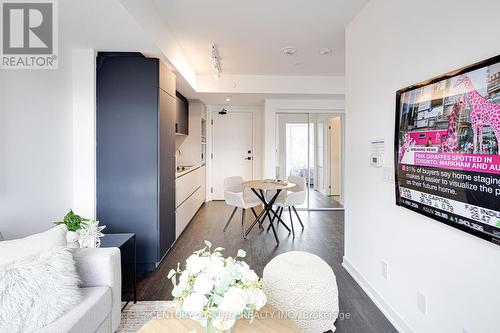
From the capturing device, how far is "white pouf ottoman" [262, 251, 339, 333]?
168 centimetres

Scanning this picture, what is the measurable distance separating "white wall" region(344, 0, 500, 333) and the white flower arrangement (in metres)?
1.12

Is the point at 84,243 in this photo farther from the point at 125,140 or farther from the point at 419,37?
the point at 419,37

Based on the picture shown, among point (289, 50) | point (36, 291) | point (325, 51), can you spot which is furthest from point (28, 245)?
point (325, 51)

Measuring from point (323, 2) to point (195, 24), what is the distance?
4.40 ft

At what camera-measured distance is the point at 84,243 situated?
72.6 inches

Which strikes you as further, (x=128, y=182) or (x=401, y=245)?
(x=128, y=182)

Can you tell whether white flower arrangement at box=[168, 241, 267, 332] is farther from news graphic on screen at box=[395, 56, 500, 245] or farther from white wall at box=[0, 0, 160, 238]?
white wall at box=[0, 0, 160, 238]

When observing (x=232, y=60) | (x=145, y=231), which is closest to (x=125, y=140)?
(x=145, y=231)

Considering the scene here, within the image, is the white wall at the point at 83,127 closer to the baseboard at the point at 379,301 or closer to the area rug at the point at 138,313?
the area rug at the point at 138,313

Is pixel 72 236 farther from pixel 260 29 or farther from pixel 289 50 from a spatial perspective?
pixel 289 50

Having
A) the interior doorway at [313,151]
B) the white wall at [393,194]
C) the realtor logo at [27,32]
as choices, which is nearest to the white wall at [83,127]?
the realtor logo at [27,32]

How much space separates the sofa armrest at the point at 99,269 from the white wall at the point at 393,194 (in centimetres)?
195

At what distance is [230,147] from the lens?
20.9ft

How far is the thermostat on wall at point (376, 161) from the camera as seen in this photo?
2.07 m
